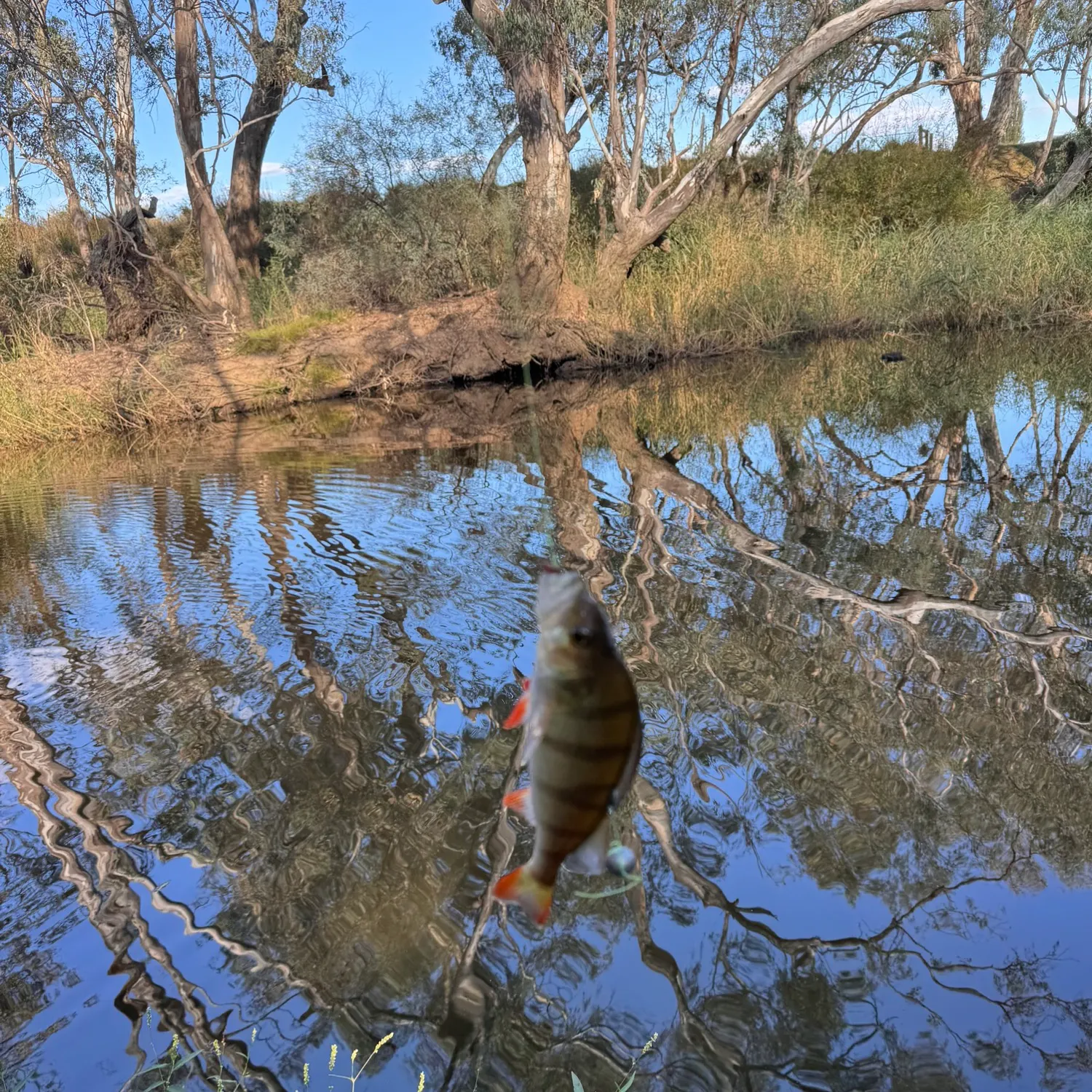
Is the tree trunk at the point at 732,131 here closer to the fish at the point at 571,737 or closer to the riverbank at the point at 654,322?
the riverbank at the point at 654,322

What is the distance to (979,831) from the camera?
102 inches

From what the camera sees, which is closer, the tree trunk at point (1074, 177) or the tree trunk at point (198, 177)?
the tree trunk at point (198, 177)

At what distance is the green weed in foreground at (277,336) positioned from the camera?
44.3ft

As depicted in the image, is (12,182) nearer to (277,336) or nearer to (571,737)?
(277,336)

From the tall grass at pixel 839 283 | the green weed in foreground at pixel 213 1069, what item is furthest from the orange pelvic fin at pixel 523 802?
the tall grass at pixel 839 283

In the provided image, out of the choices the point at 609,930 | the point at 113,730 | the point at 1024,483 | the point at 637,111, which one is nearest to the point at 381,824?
the point at 609,930

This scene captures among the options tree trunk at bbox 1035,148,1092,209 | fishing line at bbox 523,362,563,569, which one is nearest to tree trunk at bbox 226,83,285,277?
fishing line at bbox 523,362,563,569

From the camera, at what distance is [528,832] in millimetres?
2699

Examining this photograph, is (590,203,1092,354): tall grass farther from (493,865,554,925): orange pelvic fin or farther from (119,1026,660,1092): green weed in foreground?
(493,865,554,925): orange pelvic fin

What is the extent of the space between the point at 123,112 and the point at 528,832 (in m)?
15.7

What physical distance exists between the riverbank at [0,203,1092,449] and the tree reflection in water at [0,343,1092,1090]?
23.3ft

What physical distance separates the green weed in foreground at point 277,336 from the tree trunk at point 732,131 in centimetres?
470

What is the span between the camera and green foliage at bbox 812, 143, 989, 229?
19.3 m

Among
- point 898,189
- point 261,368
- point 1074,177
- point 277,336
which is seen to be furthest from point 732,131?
point 1074,177
